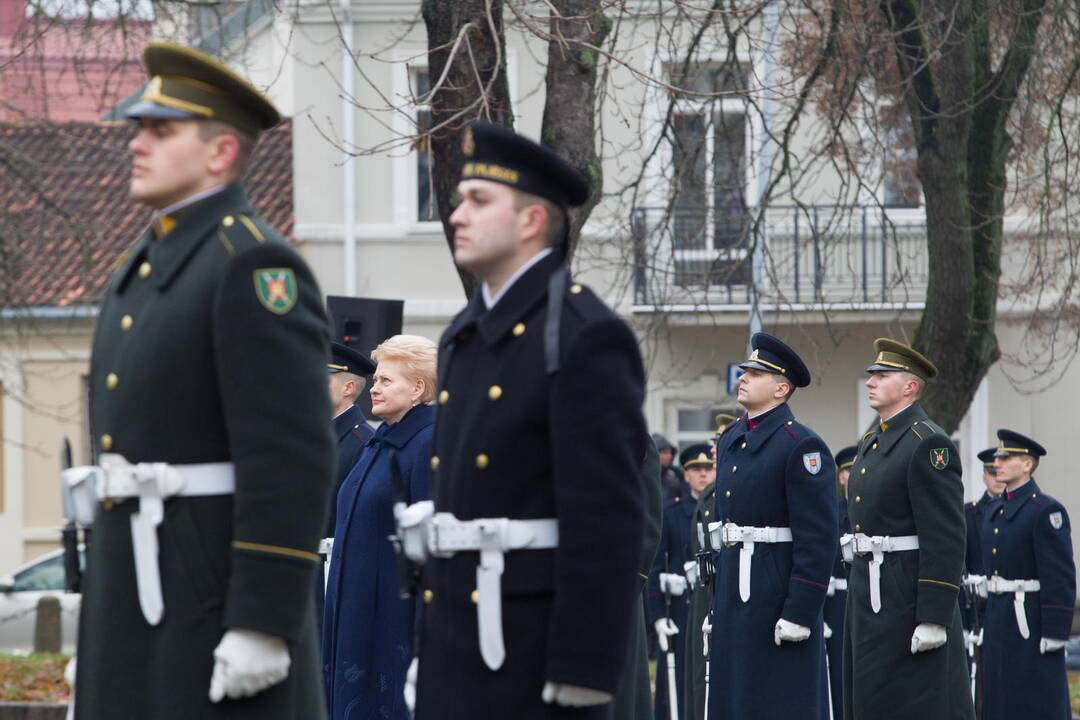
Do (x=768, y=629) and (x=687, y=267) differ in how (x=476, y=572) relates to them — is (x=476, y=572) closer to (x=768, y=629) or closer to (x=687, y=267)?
(x=768, y=629)

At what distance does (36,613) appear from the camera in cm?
1956

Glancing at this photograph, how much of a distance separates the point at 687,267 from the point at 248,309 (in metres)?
17.8

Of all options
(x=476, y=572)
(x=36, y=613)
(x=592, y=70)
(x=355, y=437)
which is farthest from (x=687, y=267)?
(x=476, y=572)

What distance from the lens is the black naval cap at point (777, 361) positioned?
959cm

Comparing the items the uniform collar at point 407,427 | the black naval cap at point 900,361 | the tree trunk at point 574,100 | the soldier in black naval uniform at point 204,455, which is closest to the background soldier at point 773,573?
the black naval cap at point 900,361

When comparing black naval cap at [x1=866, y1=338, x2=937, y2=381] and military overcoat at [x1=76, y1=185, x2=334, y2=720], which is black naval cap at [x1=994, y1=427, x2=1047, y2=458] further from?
military overcoat at [x1=76, y1=185, x2=334, y2=720]

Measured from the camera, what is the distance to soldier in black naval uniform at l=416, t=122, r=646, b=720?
4453mm

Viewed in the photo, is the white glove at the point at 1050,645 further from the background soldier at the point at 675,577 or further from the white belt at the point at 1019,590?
the background soldier at the point at 675,577

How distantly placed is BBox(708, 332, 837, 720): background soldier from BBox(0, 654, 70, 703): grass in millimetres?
5053

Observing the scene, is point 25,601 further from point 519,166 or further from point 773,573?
point 519,166

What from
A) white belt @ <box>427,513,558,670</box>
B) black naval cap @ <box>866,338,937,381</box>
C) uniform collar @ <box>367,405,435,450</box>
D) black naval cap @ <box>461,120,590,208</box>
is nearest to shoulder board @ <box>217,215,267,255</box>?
black naval cap @ <box>461,120,590,208</box>

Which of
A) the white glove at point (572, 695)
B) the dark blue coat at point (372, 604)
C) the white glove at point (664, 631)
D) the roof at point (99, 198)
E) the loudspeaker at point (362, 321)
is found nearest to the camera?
the white glove at point (572, 695)

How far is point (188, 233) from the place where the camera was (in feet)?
14.6

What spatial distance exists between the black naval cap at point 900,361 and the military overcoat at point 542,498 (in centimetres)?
502
